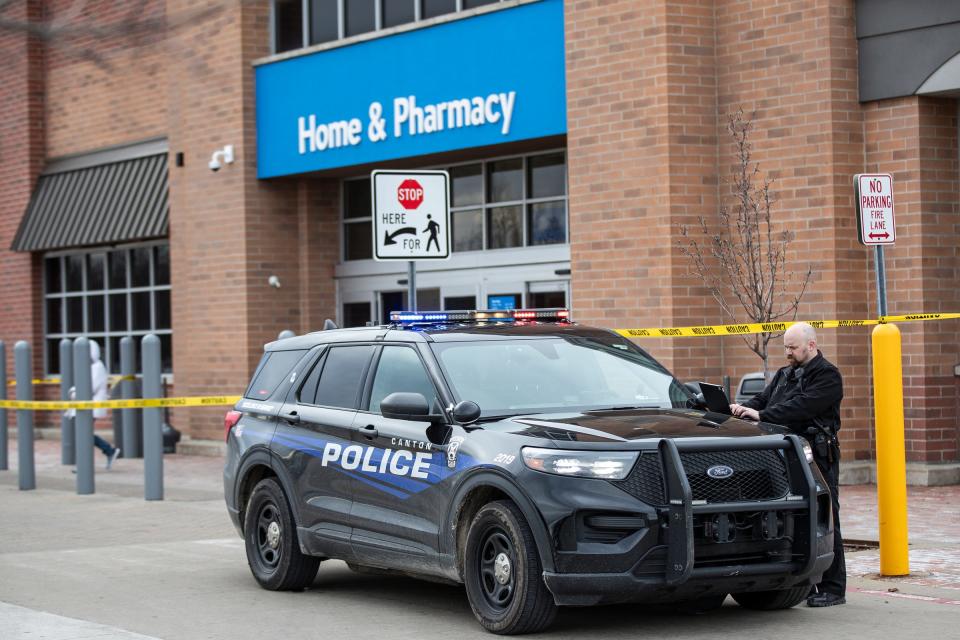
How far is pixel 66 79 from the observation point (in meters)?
27.5

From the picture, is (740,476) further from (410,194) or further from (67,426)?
(67,426)

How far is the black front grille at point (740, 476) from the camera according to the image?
7961 mm

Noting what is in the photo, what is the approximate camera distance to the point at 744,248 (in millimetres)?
14711

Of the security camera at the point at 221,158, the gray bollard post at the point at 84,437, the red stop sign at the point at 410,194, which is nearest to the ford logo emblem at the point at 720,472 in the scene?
the red stop sign at the point at 410,194

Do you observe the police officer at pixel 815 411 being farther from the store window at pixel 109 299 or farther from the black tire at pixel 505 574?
the store window at pixel 109 299

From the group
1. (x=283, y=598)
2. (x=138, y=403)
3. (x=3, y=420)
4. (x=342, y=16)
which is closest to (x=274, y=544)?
(x=283, y=598)

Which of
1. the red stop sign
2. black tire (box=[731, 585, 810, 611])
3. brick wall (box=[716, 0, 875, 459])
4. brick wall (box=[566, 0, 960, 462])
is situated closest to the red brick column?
brick wall (box=[566, 0, 960, 462])

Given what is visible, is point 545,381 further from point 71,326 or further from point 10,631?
point 71,326

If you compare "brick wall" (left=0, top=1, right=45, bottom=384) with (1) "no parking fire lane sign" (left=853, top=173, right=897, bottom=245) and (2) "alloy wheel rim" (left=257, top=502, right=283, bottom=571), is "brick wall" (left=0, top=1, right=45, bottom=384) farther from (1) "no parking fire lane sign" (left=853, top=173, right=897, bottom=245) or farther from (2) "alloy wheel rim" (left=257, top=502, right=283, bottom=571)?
(1) "no parking fire lane sign" (left=853, top=173, right=897, bottom=245)

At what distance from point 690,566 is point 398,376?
2491mm

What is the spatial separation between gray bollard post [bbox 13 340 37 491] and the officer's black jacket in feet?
37.3

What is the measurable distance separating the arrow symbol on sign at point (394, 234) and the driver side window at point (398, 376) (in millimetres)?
3159

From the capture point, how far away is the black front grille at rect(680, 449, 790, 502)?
796 centimetres

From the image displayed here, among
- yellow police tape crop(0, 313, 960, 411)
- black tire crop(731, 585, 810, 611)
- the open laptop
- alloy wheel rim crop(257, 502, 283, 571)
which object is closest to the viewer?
black tire crop(731, 585, 810, 611)
